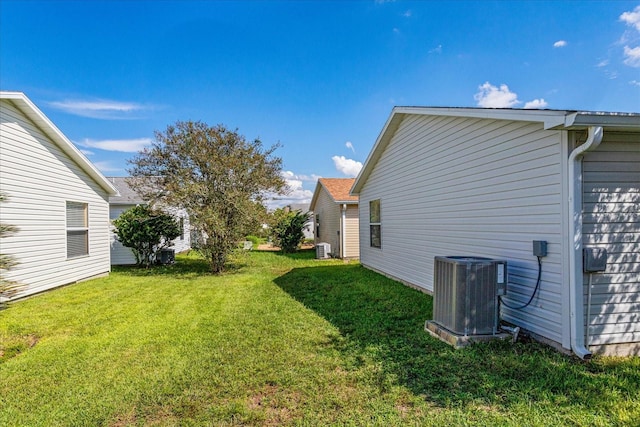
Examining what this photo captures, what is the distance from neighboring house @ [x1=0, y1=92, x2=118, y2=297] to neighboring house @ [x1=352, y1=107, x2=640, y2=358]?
8040mm

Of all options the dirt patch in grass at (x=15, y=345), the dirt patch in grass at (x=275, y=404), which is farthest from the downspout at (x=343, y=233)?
the dirt patch in grass at (x=275, y=404)

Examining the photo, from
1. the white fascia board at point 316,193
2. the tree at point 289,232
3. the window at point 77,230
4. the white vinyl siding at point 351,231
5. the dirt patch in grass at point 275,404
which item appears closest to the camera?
the dirt patch in grass at point 275,404

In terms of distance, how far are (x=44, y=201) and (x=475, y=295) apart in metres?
9.04

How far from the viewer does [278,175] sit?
1076 cm

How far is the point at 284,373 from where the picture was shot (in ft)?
10.8

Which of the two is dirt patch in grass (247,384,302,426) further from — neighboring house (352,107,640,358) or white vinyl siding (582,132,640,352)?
white vinyl siding (582,132,640,352)

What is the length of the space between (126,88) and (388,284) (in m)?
10.7

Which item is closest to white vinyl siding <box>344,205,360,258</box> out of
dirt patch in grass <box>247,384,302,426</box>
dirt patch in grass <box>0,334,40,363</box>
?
dirt patch in grass <box>0,334,40,363</box>

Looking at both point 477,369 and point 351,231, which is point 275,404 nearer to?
point 477,369

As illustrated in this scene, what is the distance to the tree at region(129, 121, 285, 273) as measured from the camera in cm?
984

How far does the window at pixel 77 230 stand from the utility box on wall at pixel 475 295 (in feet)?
30.5

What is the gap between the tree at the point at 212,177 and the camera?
32.3 feet

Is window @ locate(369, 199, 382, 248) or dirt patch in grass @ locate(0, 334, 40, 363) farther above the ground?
window @ locate(369, 199, 382, 248)

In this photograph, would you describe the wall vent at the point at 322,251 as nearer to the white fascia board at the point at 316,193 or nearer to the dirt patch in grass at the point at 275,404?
the white fascia board at the point at 316,193
